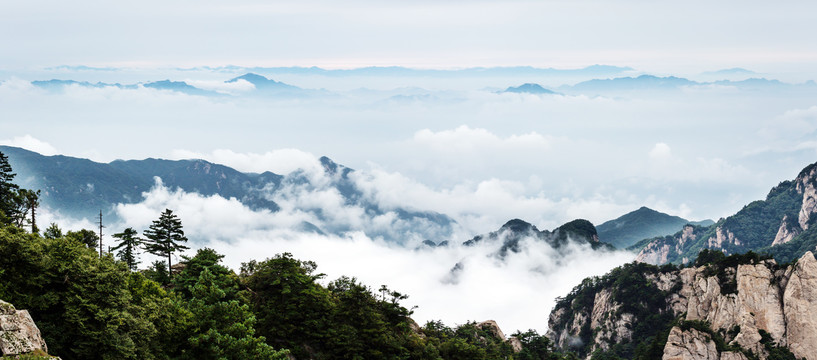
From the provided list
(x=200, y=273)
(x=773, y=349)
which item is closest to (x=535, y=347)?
(x=773, y=349)

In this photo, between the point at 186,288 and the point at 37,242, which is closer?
the point at 37,242

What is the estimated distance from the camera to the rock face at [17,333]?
88.3 feet

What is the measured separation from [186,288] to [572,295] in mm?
129564

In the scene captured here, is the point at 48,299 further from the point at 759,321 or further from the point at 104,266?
the point at 759,321

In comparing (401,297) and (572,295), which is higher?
(401,297)

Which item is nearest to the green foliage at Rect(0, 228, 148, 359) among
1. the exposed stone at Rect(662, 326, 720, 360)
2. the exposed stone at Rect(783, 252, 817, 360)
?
the exposed stone at Rect(662, 326, 720, 360)

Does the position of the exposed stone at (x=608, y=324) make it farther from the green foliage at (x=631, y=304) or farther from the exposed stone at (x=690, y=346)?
the exposed stone at (x=690, y=346)

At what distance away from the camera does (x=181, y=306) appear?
1769 inches

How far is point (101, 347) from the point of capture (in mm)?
34125

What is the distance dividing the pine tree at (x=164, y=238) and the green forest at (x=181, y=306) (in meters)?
0.11

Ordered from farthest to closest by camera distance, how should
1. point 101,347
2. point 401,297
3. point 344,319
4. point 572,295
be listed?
1. point 572,295
2. point 401,297
3. point 344,319
4. point 101,347

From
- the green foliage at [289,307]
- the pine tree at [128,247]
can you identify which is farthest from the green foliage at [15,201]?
the green foliage at [289,307]

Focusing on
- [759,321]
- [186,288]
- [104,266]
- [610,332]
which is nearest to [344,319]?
[186,288]

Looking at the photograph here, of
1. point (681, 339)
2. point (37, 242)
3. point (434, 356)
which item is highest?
point (37, 242)
